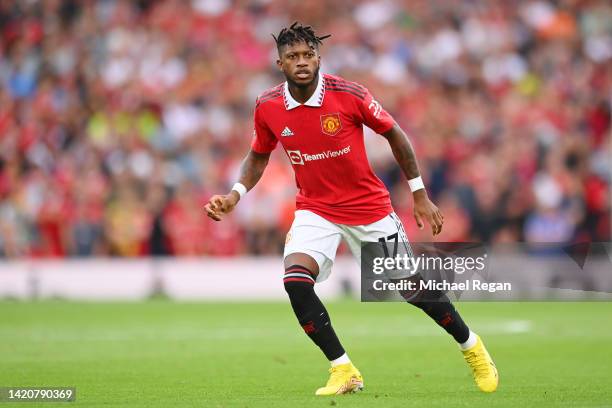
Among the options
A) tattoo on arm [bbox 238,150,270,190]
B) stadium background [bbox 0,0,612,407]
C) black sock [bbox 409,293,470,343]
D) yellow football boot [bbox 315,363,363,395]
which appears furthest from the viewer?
stadium background [bbox 0,0,612,407]

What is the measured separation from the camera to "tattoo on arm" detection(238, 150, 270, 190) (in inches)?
383

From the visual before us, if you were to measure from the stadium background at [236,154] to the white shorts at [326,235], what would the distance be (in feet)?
12.2

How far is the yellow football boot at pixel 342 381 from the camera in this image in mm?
8938

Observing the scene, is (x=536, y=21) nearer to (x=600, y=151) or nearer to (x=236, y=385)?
(x=600, y=151)

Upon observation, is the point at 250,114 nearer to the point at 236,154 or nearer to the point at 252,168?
the point at 236,154

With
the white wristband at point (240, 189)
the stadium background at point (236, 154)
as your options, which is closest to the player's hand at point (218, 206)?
the white wristband at point (240, 189)

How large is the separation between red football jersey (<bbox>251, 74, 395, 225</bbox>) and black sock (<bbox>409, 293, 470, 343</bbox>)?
30.8 inches

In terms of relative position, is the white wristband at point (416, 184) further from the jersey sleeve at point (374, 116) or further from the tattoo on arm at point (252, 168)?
the tattoo on arm at point (252, 168)

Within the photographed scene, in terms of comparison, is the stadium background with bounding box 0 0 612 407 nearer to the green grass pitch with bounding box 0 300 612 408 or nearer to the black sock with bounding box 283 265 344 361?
the green grass pitch with bounding box 0 300 612 408

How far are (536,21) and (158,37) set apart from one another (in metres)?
8.16

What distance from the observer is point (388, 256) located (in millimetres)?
9312

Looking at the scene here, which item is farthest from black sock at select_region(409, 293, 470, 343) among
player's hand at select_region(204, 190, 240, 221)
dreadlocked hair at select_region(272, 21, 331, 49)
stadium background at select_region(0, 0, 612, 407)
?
stadium background at select_region(0, 0, 612, 407)

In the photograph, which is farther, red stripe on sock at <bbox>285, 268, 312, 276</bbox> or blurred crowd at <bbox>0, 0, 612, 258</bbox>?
blurred crowd at <bbox>0, 0, 612, 258</bbox>

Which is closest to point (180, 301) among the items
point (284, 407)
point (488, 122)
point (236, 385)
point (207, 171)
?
point (207, 171)
